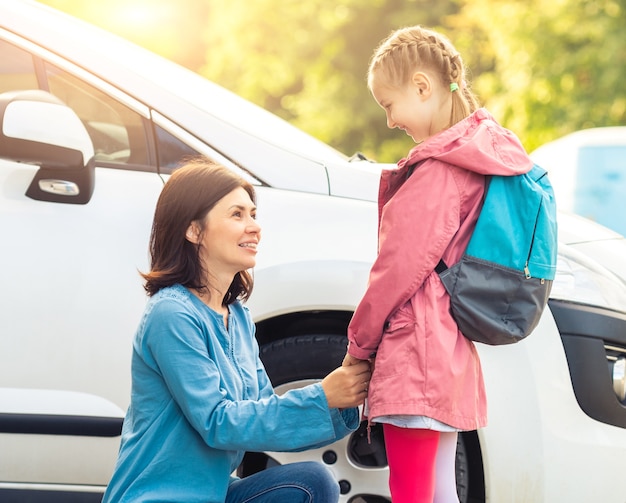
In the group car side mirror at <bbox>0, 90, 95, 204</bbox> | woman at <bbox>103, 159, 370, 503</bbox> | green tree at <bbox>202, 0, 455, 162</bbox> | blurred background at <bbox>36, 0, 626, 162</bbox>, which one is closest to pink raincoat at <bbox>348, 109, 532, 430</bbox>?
woman at <bbox>103, 159, 370, 503</bbox>

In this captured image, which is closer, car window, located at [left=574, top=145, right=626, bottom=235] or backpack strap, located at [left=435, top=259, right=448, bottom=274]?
backpack strap, located at [left=435, top=259, right=448, bottom=274]

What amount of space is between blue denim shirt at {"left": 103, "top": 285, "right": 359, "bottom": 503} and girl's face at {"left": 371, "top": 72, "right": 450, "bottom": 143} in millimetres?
628

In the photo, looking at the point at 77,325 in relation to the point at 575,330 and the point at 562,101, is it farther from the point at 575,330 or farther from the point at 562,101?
the point at 562,101

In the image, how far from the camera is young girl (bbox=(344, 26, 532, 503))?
2162mm

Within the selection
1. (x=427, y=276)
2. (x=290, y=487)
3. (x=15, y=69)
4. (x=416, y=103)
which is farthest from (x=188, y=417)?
(x=15, y=69)

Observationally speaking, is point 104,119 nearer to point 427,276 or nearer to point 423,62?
point 423,62

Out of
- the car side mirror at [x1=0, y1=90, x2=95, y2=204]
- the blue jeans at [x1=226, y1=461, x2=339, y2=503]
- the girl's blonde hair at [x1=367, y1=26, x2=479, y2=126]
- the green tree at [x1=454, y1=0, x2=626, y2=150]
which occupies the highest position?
the green tree at [x1=454, y1=0, x2=626, y2=150]

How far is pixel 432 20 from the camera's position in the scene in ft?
71.3

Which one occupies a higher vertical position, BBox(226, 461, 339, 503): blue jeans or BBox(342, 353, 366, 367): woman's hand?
BBox(342, 353, 366, 367): woman's hand

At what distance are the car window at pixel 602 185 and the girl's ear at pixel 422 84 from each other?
5.34m

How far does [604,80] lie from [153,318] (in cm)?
1190

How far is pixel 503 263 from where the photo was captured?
2184mm

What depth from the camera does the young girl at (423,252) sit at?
2162 mm

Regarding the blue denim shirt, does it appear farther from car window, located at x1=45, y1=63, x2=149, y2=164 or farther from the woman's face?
car window, located at x1=45, y1=63, x2=149, y2=164
